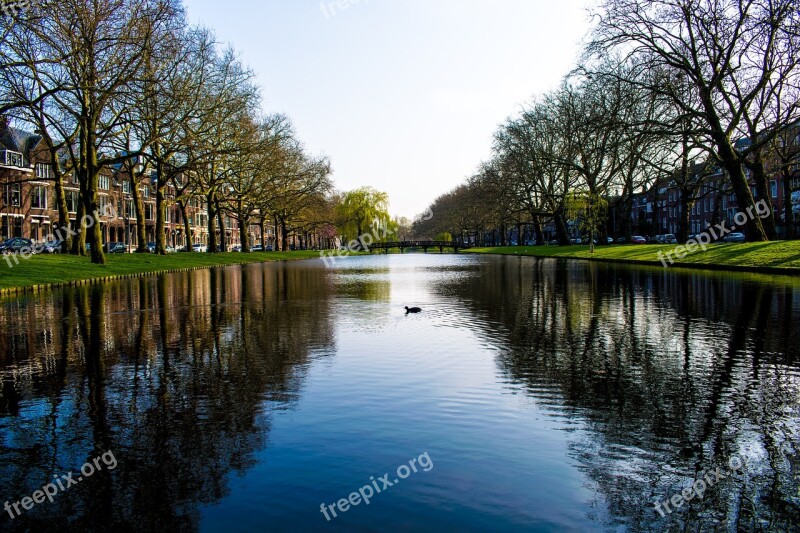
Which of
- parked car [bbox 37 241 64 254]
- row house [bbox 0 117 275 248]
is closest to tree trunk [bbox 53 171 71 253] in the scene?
row house [bbox 0 117 275 248]

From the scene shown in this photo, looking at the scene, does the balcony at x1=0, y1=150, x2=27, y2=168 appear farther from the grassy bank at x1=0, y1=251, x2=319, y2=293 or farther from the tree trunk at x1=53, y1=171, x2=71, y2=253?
the tree trunk at x1=53, y1=171, x2=71, y2=253

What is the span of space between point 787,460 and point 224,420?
5.26 m

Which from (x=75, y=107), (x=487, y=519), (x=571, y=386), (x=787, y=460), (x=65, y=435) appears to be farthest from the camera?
(x=75, y=107)

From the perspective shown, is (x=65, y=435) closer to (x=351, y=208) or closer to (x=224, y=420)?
(x=224, y=420)

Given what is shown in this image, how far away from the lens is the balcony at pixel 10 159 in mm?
65875

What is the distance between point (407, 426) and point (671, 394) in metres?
3.29

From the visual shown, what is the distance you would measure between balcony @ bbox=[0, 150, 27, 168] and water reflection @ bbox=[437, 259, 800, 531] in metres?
65.1

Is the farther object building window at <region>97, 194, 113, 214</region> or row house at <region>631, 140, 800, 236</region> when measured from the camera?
building window at <region>97, 194, 113, 214</region>

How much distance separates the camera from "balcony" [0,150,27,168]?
65.9 metres

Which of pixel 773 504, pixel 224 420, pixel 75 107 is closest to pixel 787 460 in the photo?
pixel 773 504

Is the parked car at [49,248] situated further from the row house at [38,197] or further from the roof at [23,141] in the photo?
the roof at [23,141]

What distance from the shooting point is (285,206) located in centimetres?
8325

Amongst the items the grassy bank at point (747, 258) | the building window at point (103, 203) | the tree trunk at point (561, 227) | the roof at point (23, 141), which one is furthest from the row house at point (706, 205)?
the building window at point (103, 203)

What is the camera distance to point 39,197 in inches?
2805
